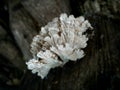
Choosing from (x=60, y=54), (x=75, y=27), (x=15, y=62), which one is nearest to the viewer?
(x=60, y=54)

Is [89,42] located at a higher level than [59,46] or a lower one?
higher

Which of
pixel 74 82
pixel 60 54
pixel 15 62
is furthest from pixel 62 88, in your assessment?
pixel 15 62

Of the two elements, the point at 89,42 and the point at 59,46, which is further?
the point at 89,42

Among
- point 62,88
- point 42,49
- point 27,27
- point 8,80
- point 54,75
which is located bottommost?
point 62,88

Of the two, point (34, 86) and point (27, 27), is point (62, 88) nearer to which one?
point (34, 86)
